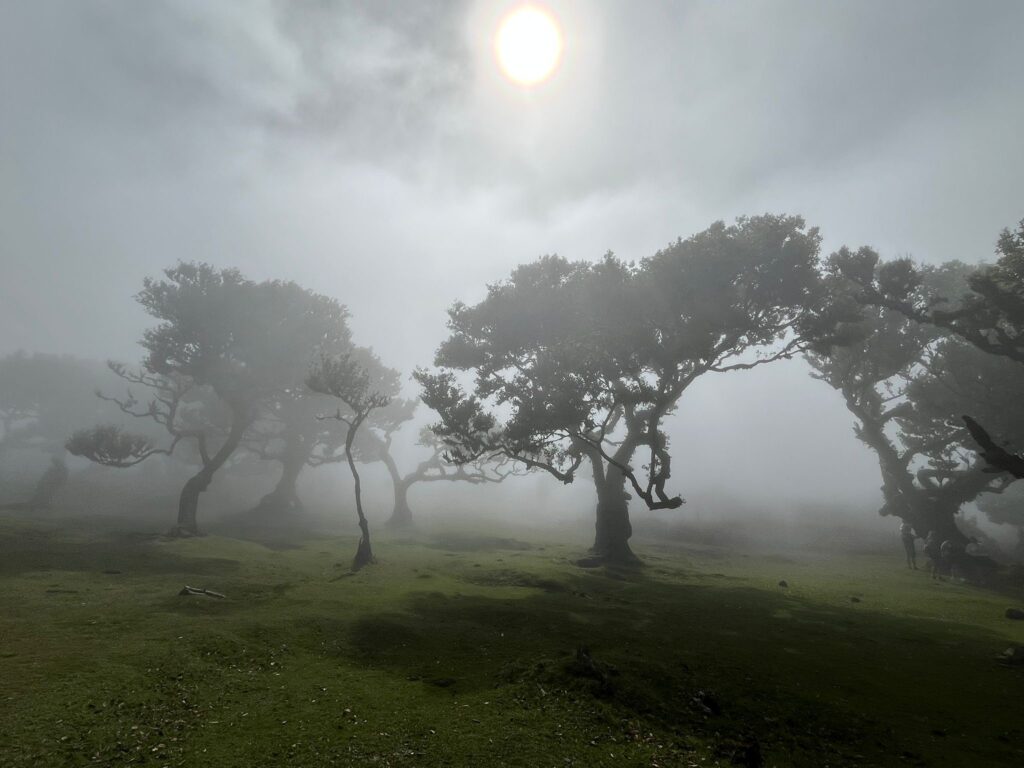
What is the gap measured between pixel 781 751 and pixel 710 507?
82956 millimetres

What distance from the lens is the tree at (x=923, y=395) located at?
38594mm

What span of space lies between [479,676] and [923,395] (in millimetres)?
48993

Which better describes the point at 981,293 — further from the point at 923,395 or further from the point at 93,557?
the point at 93,557

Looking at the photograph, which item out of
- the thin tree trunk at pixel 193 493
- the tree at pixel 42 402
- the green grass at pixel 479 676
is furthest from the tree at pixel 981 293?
the tree at pixel 42 402

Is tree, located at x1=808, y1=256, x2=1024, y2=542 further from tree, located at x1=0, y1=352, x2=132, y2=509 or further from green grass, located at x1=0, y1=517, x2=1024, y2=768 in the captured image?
tree, located at x1=0, y1=352, x2=132, y2=509

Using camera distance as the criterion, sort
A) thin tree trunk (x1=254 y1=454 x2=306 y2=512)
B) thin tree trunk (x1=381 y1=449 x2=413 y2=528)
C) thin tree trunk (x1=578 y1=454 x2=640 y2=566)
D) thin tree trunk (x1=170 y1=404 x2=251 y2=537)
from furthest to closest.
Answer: thin tree trunk (x1=381 y1=449 x2=413 y2=528) → thin tree trunk (x1=254 y1=454 x2=306 y2=512) → thin tree trunk (x1=170 y1=404 x2=251 y2=537) → thin tree trunk (x1=578 y1=454 x2=640 y2=566)

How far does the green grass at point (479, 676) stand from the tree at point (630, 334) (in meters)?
10.9

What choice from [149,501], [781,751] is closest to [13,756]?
[781,751]

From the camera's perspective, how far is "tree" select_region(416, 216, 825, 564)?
30.6m

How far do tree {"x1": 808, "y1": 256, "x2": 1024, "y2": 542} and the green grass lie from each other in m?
19.6

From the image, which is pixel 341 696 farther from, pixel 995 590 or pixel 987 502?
pixel 987 502

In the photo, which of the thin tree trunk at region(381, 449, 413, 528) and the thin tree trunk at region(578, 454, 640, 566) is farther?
the thin tree trunk at region(381, 449, 413, 528)

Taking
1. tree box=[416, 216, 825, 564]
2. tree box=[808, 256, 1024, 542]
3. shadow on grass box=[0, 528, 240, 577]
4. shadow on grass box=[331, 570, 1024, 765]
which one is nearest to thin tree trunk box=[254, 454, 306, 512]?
shadow on grass box=[0, 528, 240, 577]

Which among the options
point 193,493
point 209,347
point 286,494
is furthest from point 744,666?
point 286,494
